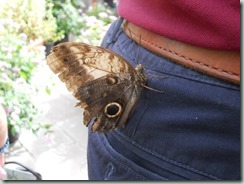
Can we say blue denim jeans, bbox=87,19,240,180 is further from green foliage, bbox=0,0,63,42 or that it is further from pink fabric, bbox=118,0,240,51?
green foliage, bbox=0,0,63,42

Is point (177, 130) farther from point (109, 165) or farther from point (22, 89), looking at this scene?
point (22, 89)

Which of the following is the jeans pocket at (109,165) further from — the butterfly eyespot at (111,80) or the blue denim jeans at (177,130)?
the butterfly eyespot at (111,80)

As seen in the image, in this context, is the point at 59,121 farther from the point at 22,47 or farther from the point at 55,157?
the point at 22,47

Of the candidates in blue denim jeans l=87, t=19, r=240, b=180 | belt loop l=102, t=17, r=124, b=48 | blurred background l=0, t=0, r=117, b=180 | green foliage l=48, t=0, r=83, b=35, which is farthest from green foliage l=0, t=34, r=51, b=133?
blue denim jeans l=87, t=19, r=240, b=180

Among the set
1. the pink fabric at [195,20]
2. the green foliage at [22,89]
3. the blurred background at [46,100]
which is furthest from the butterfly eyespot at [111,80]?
the green foliage at [22,89]

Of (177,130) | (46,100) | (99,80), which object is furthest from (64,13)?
(46,100)

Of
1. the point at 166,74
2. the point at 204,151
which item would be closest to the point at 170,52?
the point at 166,74
